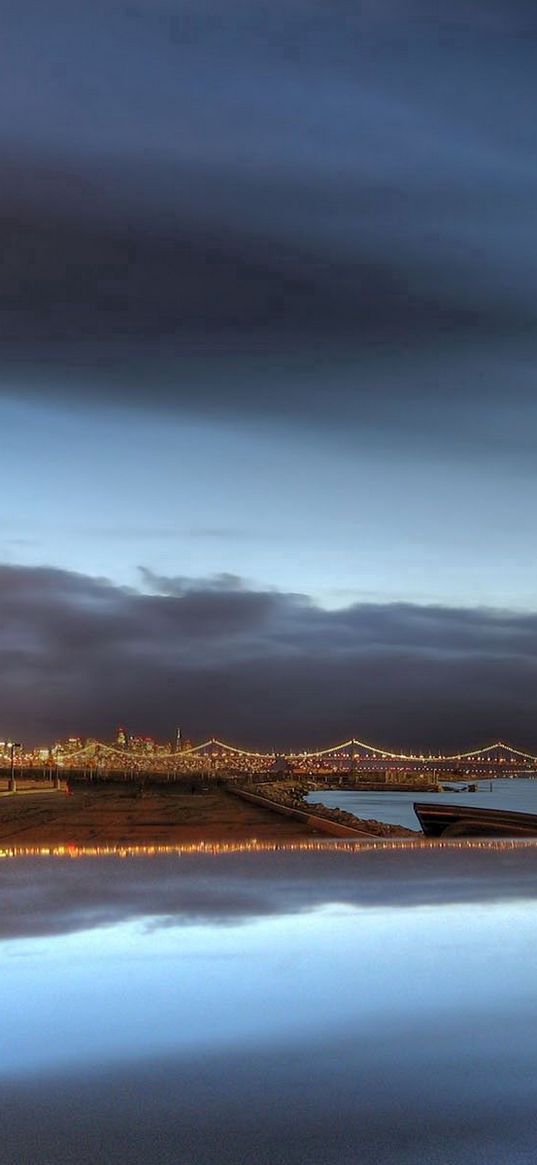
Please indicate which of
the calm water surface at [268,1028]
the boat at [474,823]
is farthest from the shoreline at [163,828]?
the calm water surface at [268,1028]

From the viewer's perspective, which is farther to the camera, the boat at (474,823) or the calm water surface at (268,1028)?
the boat at (474,823)

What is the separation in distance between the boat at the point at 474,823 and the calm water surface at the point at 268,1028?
77.2 ft

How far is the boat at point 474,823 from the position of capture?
41.2 meters

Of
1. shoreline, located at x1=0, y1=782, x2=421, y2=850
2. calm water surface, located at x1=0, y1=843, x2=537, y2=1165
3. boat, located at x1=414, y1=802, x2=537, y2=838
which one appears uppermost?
shoreline, located at x1=0, y1=782, x2=421, y2=850

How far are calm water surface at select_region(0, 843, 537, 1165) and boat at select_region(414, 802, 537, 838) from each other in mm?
23534

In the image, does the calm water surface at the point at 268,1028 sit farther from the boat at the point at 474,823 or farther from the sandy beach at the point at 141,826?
the boat at the point at 474,823

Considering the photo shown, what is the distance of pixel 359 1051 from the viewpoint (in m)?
7.37

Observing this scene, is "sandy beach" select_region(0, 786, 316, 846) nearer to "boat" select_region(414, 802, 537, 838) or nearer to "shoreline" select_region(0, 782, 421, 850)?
"shoreline" select_region(0, 782, 421, 850)

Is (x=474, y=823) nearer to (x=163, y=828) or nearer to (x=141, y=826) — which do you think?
(x=141, y=826)

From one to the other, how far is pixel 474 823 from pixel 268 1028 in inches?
1620

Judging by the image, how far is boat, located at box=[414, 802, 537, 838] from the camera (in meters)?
41.2

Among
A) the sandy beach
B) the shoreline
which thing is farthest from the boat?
the sandy beach

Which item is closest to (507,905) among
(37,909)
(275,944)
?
(275,944)

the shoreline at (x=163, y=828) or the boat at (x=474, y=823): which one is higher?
the shoreline at (x=163, y=828)
